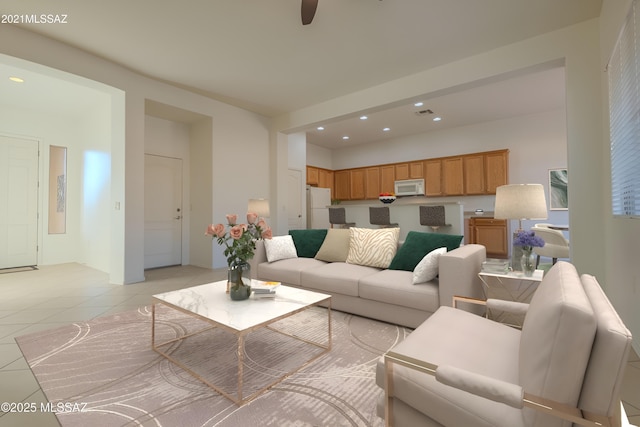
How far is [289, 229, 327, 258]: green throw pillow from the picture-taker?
12.4 ft

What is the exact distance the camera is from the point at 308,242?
3.82 m

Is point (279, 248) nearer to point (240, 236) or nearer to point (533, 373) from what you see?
point (240, 236)

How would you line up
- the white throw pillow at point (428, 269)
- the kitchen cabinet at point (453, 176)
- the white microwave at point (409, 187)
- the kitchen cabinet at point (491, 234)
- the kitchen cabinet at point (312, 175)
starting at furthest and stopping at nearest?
the kitchen cabinet at point (312, 175) → the white microwave at point (409, 187) → the kitchen cabinet at point (453, 176) → the kitchen cabinet at point (491, 234) → the white throw pillow at point (428, 269)

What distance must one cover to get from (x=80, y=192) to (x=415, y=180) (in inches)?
303

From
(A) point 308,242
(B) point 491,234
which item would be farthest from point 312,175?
(B) point 491,234

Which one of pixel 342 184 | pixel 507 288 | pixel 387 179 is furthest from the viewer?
pixel 342 184

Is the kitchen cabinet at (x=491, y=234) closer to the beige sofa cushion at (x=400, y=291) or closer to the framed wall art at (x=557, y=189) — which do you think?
the framed wall art at (x=557, y=189)

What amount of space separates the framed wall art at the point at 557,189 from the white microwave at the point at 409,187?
262 cm

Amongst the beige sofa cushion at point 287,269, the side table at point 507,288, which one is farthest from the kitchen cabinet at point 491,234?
the beige sofa cushion at point 287,269

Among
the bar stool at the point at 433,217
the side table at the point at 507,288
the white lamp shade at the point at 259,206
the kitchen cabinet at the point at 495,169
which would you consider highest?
the kitchen cabinet at the point at 495,169

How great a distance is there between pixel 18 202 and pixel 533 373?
761 cm

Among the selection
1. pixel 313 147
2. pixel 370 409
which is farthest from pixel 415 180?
pixel 370 409

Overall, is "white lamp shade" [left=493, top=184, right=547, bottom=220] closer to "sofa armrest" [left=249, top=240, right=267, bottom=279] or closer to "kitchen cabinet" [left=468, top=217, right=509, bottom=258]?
"sofa armrest" [left=249, top=240, right=267, bottom=279]

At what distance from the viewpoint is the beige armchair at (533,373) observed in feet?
2.48
